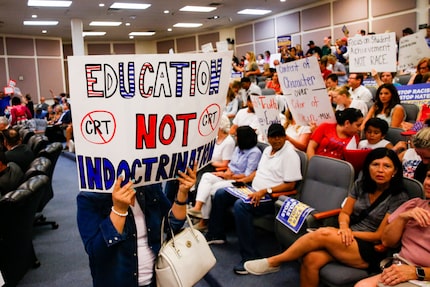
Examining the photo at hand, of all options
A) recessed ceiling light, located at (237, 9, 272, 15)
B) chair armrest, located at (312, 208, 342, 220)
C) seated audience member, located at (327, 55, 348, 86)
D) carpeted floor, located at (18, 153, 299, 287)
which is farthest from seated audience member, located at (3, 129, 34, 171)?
recessed ceiling light, located at (237, 9, 272, 15)

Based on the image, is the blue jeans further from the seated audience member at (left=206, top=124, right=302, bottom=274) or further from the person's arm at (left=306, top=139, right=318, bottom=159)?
the person's arm at (left=306, top=139, right=318, bottom=159)

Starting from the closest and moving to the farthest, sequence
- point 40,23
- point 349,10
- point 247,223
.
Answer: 1. point 247,223
2. point 349,10
3. point 40,23

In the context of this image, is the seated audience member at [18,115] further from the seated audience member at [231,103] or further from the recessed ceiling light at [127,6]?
the seated audience member at [231,103]

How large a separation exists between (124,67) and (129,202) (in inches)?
18.3

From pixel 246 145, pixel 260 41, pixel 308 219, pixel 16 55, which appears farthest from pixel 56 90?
pixel 308 219

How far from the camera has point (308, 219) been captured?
276 centimetres

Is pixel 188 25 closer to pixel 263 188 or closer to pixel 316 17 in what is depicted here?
pixel 316 17

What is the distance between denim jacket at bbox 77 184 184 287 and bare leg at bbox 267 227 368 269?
46.6 inches

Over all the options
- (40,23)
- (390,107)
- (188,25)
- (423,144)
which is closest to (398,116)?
(390,107)

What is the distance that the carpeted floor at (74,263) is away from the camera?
3084mm

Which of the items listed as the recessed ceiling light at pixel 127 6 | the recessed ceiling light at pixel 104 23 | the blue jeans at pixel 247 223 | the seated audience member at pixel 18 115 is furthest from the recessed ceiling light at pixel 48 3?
the blue jeans at pixel 247 223

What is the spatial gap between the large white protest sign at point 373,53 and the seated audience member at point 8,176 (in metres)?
4.16

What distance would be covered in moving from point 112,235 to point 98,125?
41 cm

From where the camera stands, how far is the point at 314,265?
2.49m
